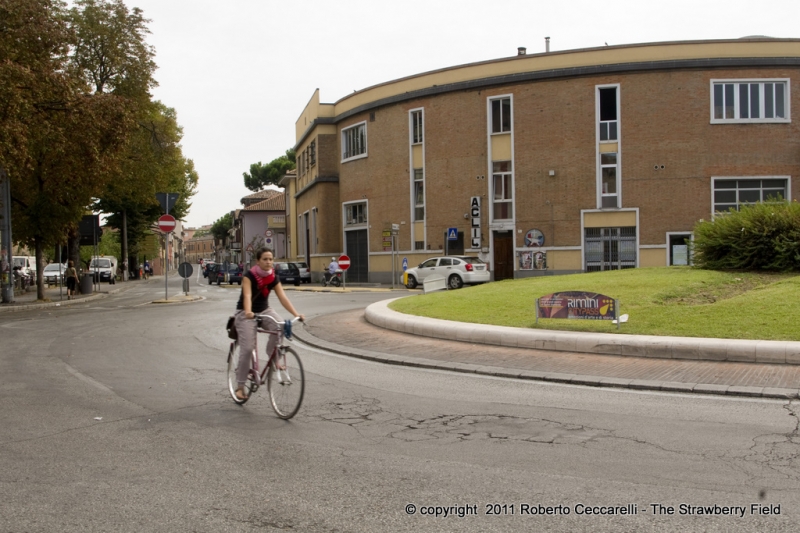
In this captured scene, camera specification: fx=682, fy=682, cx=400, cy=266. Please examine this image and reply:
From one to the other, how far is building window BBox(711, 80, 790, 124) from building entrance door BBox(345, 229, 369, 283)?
2068 centimetres

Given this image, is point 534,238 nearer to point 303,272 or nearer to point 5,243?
point 303,272

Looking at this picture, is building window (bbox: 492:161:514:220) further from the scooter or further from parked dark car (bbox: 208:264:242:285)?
parked dark car (bbox: 208:264:242:285)

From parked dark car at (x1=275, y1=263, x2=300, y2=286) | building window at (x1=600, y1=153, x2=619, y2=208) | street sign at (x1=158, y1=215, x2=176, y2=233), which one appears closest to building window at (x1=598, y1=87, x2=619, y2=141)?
building window at (x1=600, y1=153, x2=619, y2=208)

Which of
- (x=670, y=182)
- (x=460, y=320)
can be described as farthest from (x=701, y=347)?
(x=670, y=182)

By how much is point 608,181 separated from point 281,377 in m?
30.0

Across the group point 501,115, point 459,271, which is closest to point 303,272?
point 459,271

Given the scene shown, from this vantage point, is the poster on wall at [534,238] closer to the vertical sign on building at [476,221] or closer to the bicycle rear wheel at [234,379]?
the vertical sign on building at [476,221]

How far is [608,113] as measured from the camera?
34.1m

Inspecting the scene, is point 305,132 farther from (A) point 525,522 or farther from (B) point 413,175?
(A) point 525,522

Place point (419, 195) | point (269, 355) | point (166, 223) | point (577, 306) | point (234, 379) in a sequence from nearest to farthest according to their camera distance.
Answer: point (269, 355) → point (234, 379) → point (577, 306) → point (166, 223) → point (419, 195)

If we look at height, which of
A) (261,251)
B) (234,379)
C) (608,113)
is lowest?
(234,379)

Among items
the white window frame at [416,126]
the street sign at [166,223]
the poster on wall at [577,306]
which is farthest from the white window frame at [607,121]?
the poster on wall at [577,306]

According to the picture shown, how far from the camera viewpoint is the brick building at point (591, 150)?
107 ft

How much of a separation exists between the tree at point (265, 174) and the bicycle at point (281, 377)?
315 ft
